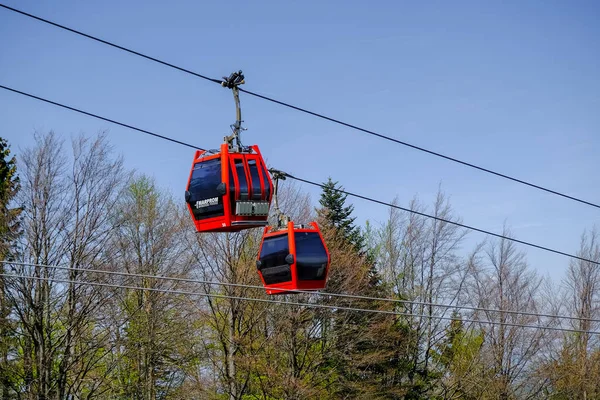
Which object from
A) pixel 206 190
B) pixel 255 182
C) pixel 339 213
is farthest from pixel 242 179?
pixel 339 213

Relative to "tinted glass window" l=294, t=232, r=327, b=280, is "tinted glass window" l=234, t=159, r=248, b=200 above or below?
above

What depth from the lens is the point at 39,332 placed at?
2448cm

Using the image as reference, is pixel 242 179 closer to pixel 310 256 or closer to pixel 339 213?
pixel 310 256

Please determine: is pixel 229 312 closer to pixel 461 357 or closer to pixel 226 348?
pixel 226 348

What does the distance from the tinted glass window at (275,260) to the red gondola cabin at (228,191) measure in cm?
148

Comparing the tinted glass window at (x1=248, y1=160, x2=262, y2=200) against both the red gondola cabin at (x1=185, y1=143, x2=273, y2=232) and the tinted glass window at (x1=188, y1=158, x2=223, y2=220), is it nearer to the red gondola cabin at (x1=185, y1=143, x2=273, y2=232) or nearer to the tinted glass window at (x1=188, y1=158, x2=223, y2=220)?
the red gondola cabin at (x1=185, y1=143, x2=273, y2=232)

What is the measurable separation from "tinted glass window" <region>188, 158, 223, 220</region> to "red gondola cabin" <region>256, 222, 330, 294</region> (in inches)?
78.4

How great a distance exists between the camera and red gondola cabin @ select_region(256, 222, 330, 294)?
43.9ft

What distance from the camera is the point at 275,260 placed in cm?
1356

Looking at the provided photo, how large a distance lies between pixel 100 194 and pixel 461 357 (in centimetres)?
2146

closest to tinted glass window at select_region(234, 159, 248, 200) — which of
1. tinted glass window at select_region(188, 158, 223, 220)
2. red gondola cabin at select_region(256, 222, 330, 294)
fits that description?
tinted glass window at select_region(188, 158, 223, 220)

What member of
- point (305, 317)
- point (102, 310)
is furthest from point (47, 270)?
point (305, 317)

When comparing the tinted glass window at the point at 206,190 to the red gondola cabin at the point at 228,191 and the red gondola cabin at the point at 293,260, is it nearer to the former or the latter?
the red gondola cabin at the point at 228,191

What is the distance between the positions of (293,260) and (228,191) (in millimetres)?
2261
